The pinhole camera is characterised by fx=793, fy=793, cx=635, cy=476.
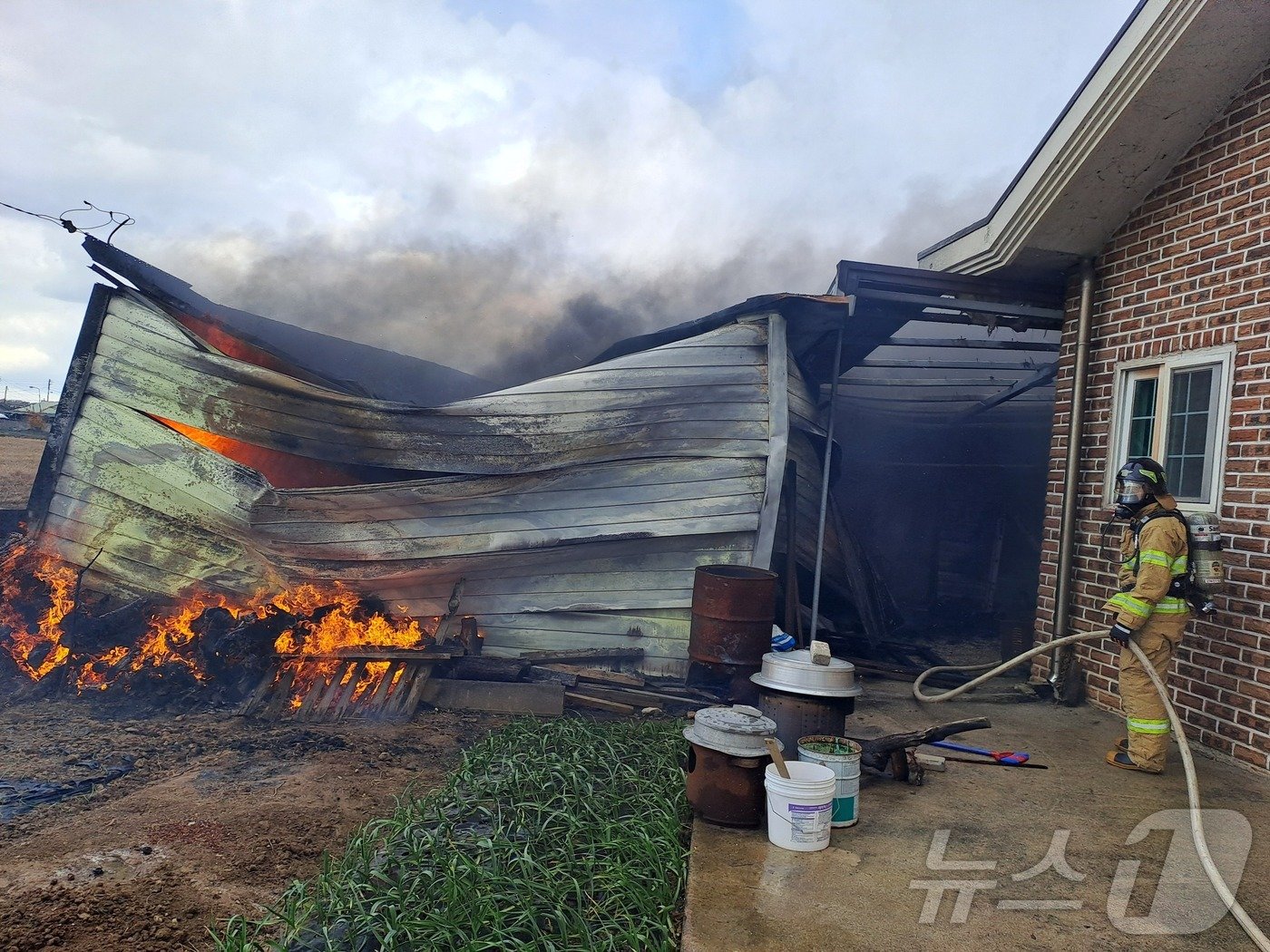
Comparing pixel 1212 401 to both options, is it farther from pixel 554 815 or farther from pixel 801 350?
pixel 554 815

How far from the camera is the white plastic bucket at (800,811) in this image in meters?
3.60

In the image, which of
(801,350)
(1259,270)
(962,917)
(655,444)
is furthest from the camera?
(801,350)

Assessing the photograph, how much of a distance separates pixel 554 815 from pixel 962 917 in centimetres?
194

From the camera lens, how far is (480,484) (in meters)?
7.07

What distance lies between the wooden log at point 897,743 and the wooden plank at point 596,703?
223cm

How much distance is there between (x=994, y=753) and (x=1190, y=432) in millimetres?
2612

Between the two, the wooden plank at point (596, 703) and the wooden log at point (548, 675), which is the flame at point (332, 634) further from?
the wooden plank at point (596, 703)

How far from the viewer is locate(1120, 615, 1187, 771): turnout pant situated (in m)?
4.75

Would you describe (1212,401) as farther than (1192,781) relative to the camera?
Yes

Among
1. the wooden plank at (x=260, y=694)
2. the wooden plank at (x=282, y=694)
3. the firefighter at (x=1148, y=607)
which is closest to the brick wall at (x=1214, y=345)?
the firefighter at (x=1148, y=607)

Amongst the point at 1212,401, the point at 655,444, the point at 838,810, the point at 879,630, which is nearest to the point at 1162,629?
the point at 1212,401

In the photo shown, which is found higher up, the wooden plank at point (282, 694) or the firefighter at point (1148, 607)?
the firefighter at point (1148, 607)

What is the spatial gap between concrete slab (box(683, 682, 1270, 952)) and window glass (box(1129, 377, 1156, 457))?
2.24 metres

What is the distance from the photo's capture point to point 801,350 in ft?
26.9
